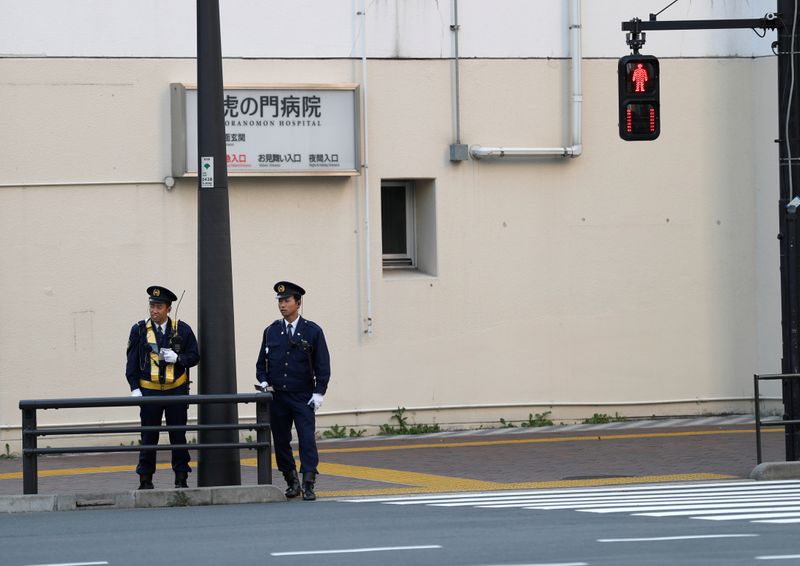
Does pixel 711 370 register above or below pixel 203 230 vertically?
below

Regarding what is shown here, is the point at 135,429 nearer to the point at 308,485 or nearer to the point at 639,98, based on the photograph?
the point at 308,485

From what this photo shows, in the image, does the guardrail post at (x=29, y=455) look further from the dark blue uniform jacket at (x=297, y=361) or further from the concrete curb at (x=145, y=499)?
the dark blue uniform jacket at (x=297, y=361)

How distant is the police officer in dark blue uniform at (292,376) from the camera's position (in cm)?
1416

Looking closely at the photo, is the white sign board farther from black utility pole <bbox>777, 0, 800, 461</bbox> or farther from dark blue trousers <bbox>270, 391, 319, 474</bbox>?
black utility pole <bbox>777, 0, 800, 461</bbox>

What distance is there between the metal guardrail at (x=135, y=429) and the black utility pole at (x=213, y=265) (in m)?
0.20

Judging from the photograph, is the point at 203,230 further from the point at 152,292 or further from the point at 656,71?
the point at 656,71

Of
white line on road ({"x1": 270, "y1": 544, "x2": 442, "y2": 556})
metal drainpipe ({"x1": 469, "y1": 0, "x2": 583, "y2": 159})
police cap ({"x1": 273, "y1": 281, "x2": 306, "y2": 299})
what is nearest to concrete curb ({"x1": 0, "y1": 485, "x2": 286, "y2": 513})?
police cap ({"x1": 273, "y1": 281, "x2": 306, "y2": 299})

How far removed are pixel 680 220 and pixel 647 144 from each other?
1.14 metres

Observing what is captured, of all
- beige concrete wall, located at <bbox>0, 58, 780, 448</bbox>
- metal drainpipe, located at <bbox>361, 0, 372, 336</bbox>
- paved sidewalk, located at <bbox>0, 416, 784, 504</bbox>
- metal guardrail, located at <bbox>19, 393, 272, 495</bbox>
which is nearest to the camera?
metal guardrail, located at <bbox>19, 393, 272, 495</bbox>

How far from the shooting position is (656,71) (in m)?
15.5

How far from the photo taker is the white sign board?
1905cm

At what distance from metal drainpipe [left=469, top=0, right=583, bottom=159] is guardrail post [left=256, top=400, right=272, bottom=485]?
707cm

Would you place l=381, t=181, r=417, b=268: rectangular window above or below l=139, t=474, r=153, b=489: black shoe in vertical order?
above

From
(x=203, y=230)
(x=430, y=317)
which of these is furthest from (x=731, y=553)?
(x=430, y=317)
